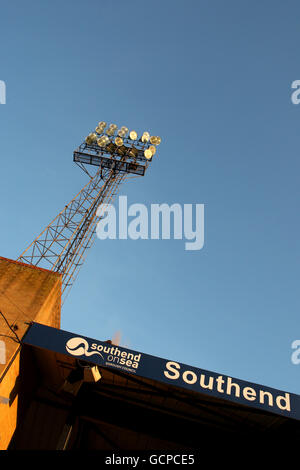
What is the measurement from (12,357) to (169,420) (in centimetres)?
787

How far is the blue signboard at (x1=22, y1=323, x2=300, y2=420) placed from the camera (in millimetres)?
13461

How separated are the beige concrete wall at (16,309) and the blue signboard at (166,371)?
82 cm

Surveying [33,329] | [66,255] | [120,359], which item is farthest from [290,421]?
[66,255]

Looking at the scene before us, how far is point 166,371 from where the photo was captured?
14023 millimetres

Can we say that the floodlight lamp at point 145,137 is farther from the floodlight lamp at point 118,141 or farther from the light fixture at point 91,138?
the light fixture at point 91,138

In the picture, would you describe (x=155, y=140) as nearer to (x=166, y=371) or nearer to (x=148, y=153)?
(x=148, y=153)

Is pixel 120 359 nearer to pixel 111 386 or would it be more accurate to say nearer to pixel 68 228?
pixel 111 386

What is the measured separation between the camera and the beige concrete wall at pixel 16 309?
13.9 metres

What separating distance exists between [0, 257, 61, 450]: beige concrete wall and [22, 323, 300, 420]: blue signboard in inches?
32.3

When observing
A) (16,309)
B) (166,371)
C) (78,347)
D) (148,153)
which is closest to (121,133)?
(148,153)

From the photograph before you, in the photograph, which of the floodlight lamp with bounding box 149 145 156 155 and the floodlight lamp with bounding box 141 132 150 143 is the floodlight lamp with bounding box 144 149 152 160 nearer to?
the floodlight lamp with bounding box 149 145 156 155

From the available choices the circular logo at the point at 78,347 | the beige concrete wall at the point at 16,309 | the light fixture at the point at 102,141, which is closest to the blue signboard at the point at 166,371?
the circular logo at the point at 78,347

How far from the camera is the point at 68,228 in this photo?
25.2 meters

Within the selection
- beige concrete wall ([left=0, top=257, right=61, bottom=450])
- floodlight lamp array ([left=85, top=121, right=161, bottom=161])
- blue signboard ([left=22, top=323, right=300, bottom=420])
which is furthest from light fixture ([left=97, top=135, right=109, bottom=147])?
blue signboard ([left=22, top=323, right=300, bottom=420])
